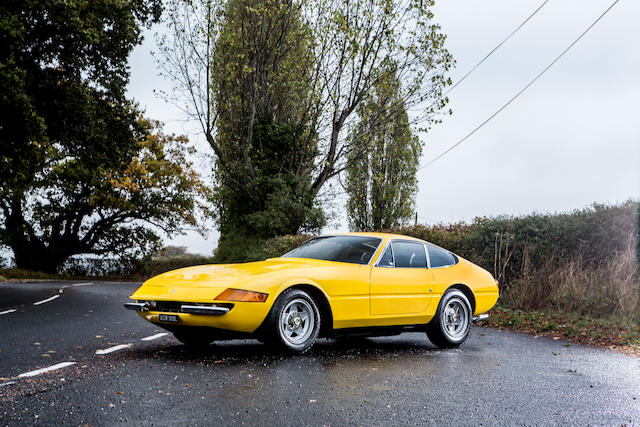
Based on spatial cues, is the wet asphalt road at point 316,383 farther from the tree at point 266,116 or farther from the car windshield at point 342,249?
the tree at point 266,116

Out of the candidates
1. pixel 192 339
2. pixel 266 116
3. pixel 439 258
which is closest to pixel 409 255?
pixel 439 258

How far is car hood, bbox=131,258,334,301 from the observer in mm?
7152

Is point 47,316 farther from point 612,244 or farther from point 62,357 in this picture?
point 612,244

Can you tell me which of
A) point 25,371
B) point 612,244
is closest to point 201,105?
point 612,244

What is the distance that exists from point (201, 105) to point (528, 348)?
1992 centimetres

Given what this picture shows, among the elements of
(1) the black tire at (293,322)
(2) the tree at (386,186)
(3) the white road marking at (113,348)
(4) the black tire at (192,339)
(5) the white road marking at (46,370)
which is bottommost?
(5) the white road marking at (46,370)

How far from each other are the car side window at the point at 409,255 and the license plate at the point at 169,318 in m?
3.09

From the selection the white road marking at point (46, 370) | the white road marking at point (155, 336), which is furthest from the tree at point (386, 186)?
the white road marking at point (46, 370)

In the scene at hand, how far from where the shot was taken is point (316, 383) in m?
5.95

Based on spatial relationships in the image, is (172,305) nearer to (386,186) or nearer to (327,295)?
(327,295)

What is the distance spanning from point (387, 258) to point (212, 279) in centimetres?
247

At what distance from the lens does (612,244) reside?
13984mm

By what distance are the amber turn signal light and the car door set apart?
1.69 meters

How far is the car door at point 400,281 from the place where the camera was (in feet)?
26.9
